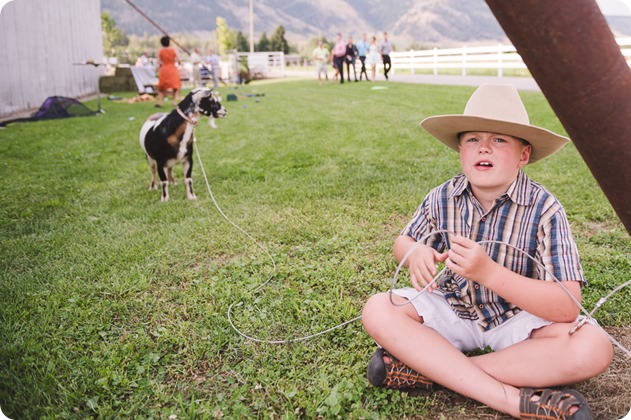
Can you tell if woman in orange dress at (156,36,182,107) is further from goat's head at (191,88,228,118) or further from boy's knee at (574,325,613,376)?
boy's knee at (574,325,613,376)

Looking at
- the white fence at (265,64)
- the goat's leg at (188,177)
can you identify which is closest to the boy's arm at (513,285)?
the goat's leg at (188,177)

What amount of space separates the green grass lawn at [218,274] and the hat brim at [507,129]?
1067 mm

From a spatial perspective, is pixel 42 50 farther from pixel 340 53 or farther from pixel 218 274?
pixel 218 274

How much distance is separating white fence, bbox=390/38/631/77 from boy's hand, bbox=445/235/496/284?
1721 cm

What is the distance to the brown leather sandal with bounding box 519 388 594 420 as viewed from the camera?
1741mm

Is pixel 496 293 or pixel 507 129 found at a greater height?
pixel 507 129

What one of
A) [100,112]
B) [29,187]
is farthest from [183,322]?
[100,112]

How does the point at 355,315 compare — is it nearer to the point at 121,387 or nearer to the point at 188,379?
the point at 188,379

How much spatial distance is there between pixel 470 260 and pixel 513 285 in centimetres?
22

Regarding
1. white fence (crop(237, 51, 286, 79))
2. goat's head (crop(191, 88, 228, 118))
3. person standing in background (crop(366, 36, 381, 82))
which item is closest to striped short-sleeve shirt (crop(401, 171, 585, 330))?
goat's head (crop(191, 88, 228, 118))

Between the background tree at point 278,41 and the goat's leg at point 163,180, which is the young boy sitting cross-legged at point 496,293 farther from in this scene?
the background tree at point 278,41

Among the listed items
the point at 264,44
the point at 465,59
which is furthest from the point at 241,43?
the point at 465,59

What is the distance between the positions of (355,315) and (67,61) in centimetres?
1637

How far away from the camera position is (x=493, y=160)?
2008 mm
